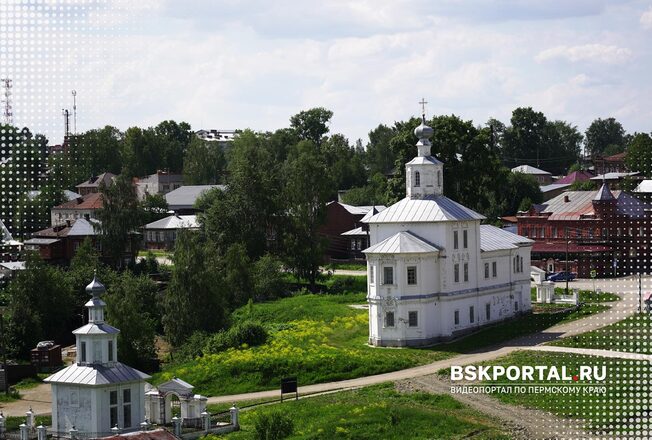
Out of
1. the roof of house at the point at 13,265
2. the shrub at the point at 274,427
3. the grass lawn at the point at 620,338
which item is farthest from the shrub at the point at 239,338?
the roof of house at the point at 13,265

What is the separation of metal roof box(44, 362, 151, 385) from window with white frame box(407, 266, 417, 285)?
15195 millimetres

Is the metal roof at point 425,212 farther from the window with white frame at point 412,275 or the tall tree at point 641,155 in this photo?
the tall tree at point 641,155

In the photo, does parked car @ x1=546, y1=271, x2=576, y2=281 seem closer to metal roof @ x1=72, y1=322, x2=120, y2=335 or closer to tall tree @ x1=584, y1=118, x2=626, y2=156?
metal roof @ x1=72, y1=322, x2=120, y2=335

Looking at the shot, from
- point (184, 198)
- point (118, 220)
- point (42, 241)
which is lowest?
point (42, 241)

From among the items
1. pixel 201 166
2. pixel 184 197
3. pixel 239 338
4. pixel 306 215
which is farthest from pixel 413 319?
pixel 201 166

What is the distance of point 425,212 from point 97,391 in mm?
18802

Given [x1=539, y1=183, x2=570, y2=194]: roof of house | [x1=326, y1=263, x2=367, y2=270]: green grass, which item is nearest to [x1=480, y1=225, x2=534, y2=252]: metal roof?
[x1=326, y1=263, x2=367, y2=270]: green grass

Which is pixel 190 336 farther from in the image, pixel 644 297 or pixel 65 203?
pixel 65 203

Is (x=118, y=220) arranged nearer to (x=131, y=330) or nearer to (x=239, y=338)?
(x=131, y=330)

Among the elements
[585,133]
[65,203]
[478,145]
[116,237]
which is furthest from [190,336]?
[585,133]

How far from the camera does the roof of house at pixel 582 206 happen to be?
7350cm

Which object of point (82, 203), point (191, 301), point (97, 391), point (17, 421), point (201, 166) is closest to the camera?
point (97, 391)

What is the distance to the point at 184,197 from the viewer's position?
107188 mm

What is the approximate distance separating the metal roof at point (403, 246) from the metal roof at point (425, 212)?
2.89 ft
